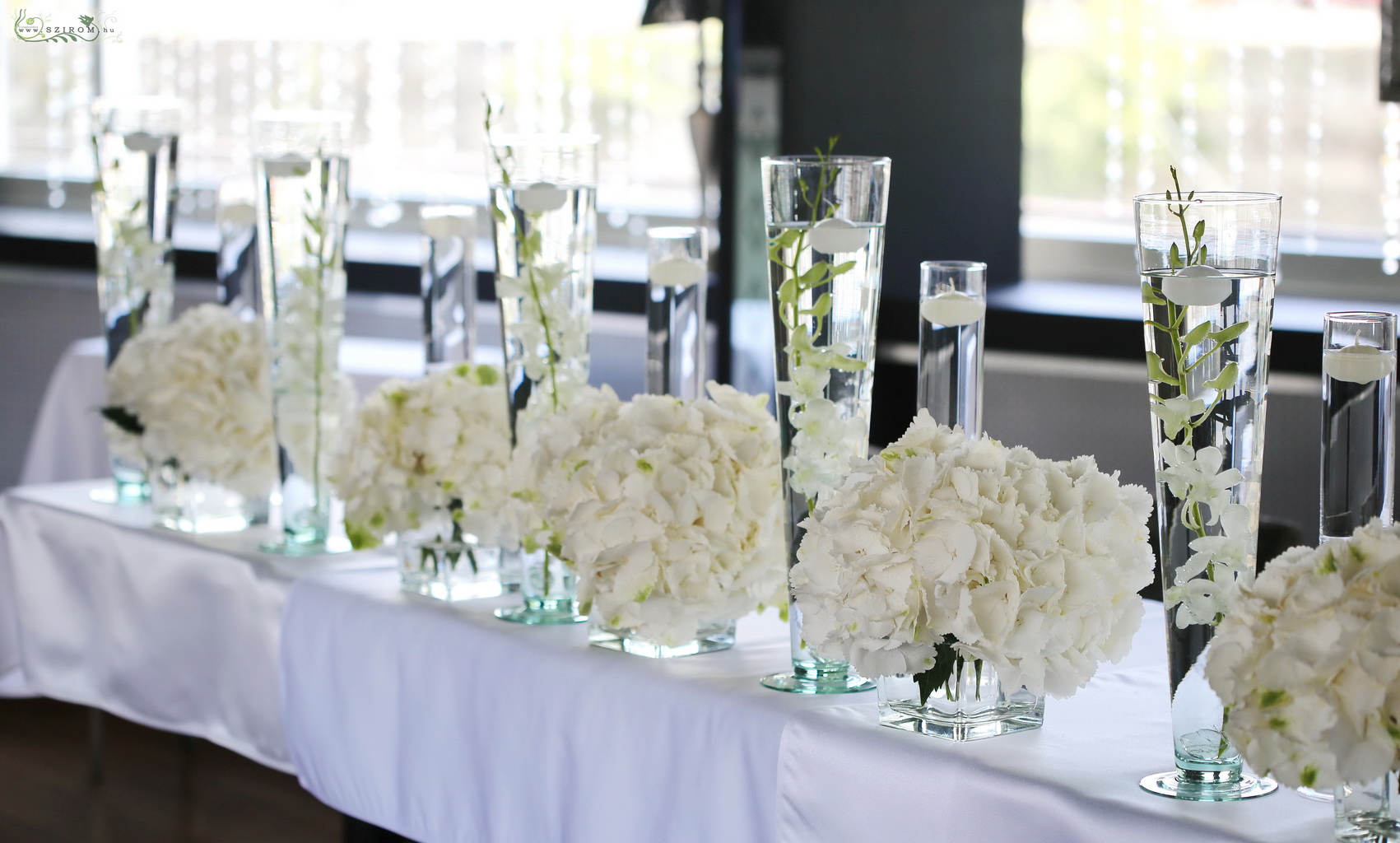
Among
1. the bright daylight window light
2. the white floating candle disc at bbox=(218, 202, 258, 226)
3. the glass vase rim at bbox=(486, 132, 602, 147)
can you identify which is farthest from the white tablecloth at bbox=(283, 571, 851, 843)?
the bright daylight window light

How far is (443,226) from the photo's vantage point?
1779 mm

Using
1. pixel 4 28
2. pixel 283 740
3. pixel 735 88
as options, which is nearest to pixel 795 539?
pixel 283 740

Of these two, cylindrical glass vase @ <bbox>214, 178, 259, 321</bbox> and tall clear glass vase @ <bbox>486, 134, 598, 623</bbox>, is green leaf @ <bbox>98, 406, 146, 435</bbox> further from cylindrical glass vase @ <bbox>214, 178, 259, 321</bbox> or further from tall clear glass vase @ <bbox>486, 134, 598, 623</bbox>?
tall clear glass vase @ <bbox>486, 134, 598, 623</bbox>

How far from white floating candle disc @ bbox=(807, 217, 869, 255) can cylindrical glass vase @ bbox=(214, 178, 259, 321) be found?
3.38 ft

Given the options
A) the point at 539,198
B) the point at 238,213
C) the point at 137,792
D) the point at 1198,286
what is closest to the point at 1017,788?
the point at 1198,286

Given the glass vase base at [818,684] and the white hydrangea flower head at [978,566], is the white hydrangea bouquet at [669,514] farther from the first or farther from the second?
the white hydrangea flower head at [978,566]

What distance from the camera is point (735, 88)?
12.7 ft

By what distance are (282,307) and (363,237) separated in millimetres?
3432

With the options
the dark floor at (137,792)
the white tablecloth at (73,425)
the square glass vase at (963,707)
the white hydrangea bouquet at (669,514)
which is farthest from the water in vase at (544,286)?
the white tablecloth at (73,425)

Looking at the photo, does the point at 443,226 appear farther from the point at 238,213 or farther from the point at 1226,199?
the point at 1226,199

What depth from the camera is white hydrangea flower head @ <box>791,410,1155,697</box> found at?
3.60 ft

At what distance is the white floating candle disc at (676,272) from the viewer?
1539mm

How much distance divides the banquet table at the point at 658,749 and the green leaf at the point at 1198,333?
0.99ft

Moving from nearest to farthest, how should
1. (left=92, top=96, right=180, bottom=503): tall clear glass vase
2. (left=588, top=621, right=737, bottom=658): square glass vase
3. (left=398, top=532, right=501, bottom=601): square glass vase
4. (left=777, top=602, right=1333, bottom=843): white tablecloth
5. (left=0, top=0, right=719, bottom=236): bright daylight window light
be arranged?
1. (left=777, top=602, right=1333, bottom=843): white tablecloth
2. (left=588, top=621, right=737, bottom=658): square glass vase
3. (left=398, top=532, right=501, bottom=601): square glass vase
4. (left=92, top=96, right=180, bottom=503): tall clear glass vase
5. (left=0, top=0, right=719, bottom=236): bright daylight window light
